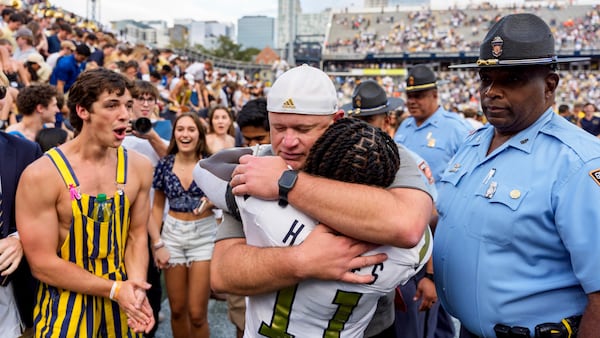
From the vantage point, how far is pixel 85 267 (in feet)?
8.43

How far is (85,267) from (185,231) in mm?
1529

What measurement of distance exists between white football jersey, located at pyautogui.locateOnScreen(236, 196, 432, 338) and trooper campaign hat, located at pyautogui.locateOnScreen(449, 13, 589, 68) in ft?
3.02

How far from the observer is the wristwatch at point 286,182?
5.23 ft

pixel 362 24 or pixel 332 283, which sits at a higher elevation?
pixel 362 24

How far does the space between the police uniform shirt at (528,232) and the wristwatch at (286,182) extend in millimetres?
906

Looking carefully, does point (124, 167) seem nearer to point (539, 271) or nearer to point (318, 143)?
point (318, 143)

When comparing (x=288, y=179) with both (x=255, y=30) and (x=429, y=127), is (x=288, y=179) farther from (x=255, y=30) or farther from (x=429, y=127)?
(x=255, y=30)

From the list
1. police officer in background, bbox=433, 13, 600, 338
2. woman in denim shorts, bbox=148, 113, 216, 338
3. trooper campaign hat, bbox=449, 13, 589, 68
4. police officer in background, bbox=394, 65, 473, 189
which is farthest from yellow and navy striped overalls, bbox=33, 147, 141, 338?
police officer in background, bbox=394, 65, 473, 189

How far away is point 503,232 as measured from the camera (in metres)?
1.95

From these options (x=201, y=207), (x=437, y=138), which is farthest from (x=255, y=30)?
(x=201, y=207)

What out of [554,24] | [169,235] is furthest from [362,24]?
[169,235]

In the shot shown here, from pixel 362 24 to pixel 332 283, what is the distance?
184ft

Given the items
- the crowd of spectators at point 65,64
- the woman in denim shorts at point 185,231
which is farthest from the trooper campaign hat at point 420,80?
the crowd of spectators at point 65,64

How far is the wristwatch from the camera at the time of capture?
1595 millimetres
